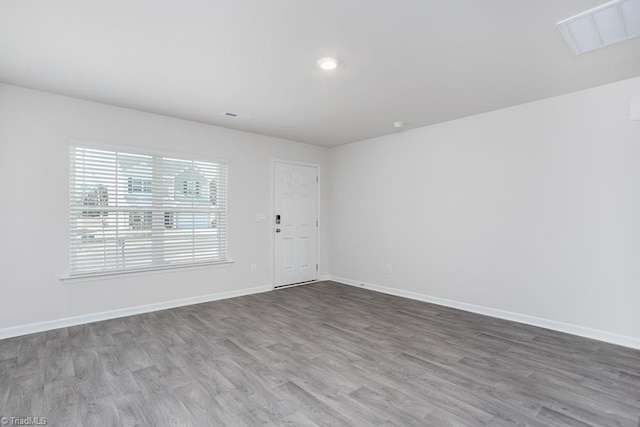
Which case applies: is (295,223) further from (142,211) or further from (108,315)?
(108,315)

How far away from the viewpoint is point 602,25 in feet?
6.91

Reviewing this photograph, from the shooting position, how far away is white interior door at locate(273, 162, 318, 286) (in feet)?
17.4

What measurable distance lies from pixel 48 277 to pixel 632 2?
5227 millimetres

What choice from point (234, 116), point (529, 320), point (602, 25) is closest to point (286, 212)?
point (234, 116)

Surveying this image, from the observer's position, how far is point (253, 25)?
2.16 m

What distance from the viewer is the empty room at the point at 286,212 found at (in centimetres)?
208

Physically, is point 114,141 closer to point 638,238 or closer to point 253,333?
point 253,333

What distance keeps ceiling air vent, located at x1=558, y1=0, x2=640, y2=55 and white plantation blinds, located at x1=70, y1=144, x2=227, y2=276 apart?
13.1 feet

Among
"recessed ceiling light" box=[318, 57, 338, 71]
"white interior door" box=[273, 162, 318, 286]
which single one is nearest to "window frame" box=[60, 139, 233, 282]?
"white interior door" box=[273, 162, 318, 286]

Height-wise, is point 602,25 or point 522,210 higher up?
point 602,25

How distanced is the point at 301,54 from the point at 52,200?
3.00 metres

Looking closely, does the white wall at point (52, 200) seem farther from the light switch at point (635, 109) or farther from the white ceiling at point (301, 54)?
the light switch at point (635, 109)

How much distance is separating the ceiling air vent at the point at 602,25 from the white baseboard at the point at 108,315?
4592 millimetres

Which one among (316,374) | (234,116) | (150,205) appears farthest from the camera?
(234,116)
